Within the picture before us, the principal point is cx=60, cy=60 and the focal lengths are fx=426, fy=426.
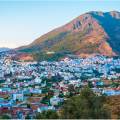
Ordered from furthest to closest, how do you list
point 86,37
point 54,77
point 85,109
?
point 86,37 < point 54,77 < point 85,109

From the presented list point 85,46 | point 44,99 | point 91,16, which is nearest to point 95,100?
point 44,99

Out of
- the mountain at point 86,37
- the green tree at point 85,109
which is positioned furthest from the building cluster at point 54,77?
the green tree at point 85,109

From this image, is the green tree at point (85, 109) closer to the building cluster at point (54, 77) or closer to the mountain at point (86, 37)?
the building cluster at point (54, 77)

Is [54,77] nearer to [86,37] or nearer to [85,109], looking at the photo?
[86,37]

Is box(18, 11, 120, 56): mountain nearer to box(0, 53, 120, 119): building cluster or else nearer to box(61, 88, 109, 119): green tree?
box(0, 53, 120, 119): building cluster

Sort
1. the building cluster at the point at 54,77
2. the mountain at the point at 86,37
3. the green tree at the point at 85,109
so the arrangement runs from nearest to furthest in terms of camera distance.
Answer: the green tree at the point at 85,109
the building cluster at the point at 54,77
the mountain at the point at 86,37

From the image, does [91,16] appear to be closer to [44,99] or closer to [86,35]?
[86,35]

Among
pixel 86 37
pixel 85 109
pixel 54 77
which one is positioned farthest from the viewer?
pixel 86 37

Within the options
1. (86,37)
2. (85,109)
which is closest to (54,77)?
(86,37)
